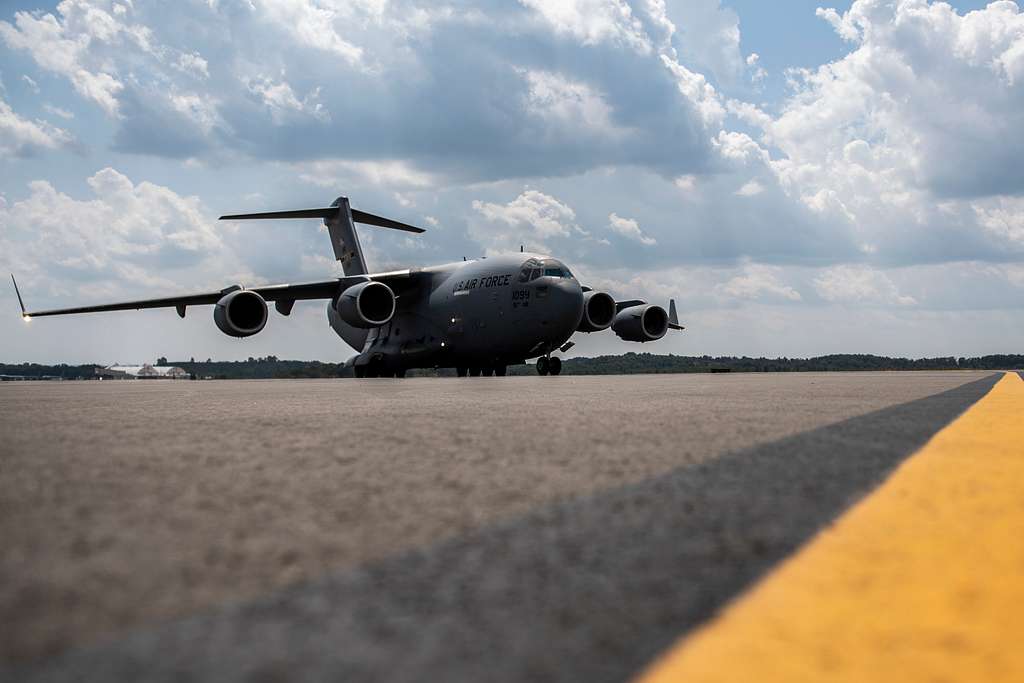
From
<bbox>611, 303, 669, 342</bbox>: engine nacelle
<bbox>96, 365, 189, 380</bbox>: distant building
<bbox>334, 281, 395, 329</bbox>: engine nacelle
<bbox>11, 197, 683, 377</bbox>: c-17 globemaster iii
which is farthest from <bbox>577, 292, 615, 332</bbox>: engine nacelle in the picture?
<bbox>96, 365, 189, 380</bbox>: distant building

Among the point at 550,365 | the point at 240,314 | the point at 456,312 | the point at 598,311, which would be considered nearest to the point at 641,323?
the point at 598,311

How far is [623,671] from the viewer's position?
1.02m

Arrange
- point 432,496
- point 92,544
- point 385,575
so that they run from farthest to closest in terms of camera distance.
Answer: point 432,496
point 92,544
point 385,575

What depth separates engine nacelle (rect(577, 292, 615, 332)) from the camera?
69.4 feet

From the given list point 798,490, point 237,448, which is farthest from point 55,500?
point 798,490

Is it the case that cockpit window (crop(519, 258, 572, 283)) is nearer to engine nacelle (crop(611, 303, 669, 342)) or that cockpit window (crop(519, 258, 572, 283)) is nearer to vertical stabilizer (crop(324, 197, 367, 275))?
engine nacelle (crop(611, 303, 669, 342))

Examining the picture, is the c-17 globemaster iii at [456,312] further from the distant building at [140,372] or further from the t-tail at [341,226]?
the distant building at [140,372]

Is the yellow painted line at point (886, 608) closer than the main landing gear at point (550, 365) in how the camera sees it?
Yes

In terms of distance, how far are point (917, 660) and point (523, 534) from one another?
0.83m

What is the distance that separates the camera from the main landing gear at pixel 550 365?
67.1 ft

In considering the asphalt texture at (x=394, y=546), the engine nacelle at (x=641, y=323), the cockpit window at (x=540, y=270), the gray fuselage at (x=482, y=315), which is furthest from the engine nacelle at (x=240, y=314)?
the asphalt texture at (x=394, y=546)

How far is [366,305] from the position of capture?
19.4 m

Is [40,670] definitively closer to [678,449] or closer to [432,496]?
[432,496]

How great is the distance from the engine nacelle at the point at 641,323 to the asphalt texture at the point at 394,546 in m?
18.3
